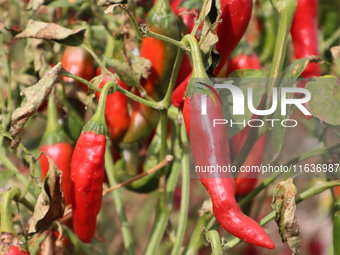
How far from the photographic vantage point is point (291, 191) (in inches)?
32.3

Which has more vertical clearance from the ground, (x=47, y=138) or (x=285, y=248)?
(x=47, y=138)

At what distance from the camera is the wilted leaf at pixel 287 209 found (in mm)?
816

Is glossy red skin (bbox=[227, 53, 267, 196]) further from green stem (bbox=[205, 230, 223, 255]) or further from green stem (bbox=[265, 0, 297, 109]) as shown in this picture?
green stem (bbox=[205, 230, 223, 255])

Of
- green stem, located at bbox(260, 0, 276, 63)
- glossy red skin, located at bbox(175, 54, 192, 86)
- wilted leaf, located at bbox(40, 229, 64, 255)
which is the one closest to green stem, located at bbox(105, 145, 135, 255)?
wilted leaf, located at bbox(40, 229, 64, 255)

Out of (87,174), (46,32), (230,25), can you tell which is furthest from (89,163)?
(230,25)

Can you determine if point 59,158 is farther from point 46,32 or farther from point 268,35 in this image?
point 268,35

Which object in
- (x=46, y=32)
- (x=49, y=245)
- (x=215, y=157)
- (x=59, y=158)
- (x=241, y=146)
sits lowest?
(x=49, y=245)

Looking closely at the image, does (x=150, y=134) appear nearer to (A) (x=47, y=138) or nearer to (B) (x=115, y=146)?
(B) (x=115, y=146)

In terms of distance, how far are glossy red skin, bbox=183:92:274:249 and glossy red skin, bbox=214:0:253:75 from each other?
17 cm

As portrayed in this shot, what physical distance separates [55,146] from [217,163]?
0.48 metres

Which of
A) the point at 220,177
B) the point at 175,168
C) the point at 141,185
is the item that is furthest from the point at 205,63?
the point at 141,185

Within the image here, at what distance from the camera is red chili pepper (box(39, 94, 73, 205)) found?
1.12 metres

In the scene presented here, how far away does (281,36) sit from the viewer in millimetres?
903

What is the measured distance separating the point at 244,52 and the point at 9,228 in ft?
2.26
